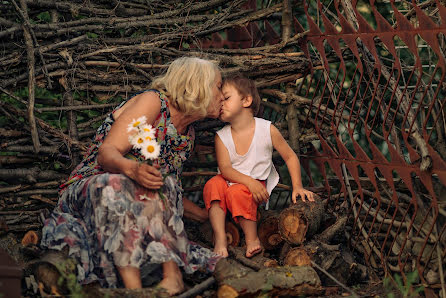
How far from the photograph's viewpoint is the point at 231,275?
3.48 metres

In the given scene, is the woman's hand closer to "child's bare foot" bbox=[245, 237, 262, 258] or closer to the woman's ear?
"child's bare foot" bbox=[245, 237, 262, 258]

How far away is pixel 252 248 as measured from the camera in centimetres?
416

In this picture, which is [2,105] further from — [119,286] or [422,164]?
[422,164]

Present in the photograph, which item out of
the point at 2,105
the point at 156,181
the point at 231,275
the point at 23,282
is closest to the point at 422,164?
the point at 231,275

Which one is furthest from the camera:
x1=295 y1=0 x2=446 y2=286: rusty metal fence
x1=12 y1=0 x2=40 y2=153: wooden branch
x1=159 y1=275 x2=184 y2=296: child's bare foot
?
x1=12 y1=0 x2=40 y2=153: wooden branch

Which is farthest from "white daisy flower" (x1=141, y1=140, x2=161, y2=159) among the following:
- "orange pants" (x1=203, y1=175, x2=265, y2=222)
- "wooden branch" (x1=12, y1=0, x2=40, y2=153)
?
"wooden branch" (x1=12, y1=0, x2=40, y2=153)

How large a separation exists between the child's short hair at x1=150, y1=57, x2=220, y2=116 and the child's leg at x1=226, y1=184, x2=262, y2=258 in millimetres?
549

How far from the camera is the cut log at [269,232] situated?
4340 millimetres

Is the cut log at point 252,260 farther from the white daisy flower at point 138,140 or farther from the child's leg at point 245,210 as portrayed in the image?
the white daisy flower at point 138,140

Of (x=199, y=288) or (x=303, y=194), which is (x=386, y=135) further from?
(x=199, y=288)

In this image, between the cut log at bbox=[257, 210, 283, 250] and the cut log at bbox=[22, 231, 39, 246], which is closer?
the cut log at bbox=[22, 231, 39, 246]

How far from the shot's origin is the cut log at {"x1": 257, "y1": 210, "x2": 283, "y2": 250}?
4.34m

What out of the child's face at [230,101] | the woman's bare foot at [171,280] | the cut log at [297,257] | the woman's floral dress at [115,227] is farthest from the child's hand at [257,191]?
the woman's bare foot at [171,280]

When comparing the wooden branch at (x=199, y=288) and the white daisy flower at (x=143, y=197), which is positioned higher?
the white daisy flower at (x=143, y=197)
